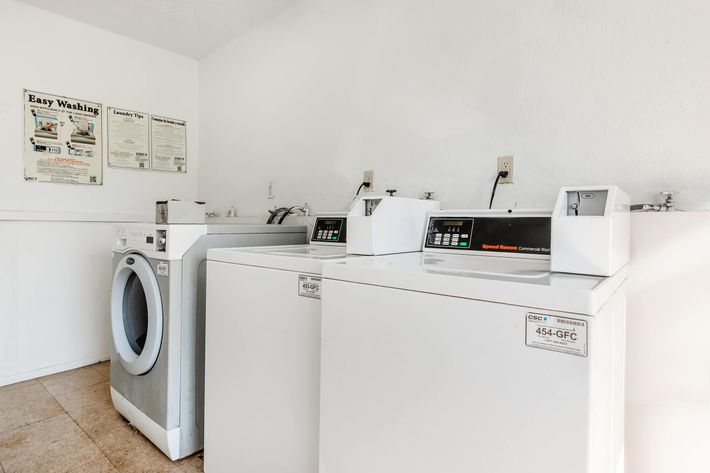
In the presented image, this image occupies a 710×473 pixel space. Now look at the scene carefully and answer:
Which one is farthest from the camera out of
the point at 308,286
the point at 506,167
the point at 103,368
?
the point at 103,368

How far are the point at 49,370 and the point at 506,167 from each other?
3104 mm

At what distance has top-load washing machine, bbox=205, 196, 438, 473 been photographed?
1227 millimetres

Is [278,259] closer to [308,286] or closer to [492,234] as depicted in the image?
[308,286]

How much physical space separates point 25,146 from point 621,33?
321cm

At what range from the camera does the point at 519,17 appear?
1550mm

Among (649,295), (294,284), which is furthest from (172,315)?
(649,295)

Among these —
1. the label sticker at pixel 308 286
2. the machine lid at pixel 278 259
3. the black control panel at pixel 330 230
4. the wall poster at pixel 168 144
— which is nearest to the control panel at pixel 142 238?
the machine lid at pixel 278 259

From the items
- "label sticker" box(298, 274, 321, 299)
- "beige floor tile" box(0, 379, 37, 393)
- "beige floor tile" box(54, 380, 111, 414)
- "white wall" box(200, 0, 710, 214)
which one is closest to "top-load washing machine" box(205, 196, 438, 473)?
"label sticker" box(298, 274, 321, 299)

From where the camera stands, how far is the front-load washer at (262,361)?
1.22 metres

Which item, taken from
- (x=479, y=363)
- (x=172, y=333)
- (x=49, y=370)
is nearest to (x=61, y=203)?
(x=49, y=370)

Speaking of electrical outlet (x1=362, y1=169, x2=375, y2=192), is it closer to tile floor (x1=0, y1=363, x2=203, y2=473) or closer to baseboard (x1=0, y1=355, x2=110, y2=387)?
tile floor (x1=0, y1=363, x2=203, y2=473)

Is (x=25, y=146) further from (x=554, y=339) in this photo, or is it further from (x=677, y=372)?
(x=677, y=372)

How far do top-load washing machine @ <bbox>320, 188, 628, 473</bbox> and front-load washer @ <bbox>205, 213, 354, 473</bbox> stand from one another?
0.17m

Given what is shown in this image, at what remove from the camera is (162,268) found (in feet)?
5.65
